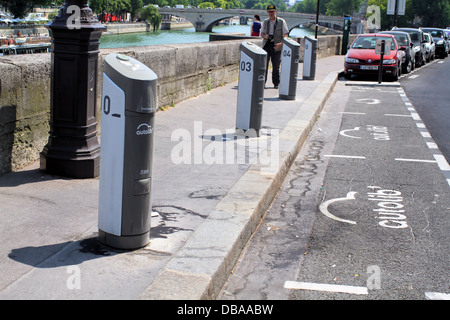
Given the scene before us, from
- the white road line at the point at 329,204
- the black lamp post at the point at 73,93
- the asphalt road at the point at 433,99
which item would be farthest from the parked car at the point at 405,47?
the black lamp post at the point at 73,93

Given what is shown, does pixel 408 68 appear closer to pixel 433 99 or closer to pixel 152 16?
pixel 433 99

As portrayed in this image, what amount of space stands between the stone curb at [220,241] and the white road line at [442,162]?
2.06 m

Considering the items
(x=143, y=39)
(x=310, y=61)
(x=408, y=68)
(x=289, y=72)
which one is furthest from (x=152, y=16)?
(x=289, y=72)

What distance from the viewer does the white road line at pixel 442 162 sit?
326 inches

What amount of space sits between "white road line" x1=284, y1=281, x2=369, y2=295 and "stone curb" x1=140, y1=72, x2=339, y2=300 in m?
0.43

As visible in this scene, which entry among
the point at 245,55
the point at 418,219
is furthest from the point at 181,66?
the point at 418,219

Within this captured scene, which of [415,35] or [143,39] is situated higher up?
→ [415,35]

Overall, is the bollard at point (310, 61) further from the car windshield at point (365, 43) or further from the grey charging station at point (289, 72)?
the grey charging station at point (289, 72)

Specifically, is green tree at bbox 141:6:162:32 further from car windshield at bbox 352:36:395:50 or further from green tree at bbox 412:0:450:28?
car windshield at bbox 352:36:395:50

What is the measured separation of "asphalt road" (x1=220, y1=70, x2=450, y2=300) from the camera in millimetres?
4352

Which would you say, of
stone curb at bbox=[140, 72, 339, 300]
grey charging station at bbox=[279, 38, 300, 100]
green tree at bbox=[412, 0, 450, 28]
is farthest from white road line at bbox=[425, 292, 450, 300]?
green tree at bbox=[412, 0, 450, 28]

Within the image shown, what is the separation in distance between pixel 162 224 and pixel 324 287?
136 centimetres

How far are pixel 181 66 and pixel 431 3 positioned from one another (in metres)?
110

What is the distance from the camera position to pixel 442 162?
28.4ft
